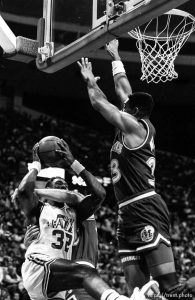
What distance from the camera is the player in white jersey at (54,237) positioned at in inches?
203

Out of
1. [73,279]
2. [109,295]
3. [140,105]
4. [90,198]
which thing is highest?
[140,105]

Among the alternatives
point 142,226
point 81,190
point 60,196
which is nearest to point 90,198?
point 60,196

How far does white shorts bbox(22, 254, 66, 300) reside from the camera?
5.35 meters

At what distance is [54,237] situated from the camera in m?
5.71

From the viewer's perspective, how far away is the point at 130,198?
523 cm

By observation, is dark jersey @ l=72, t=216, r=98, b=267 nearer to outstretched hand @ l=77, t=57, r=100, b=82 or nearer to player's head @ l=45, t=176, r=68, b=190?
player's head @ l=45, t=176, r=68, b=190

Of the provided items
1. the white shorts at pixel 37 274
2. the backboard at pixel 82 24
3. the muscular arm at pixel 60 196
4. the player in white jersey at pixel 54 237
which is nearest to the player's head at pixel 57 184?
the player in white jersey at pixel 54 237

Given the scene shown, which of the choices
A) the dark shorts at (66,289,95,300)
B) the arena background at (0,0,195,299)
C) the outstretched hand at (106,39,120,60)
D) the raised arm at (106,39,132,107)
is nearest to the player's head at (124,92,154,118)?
the raised arm at (106,39,132,107)

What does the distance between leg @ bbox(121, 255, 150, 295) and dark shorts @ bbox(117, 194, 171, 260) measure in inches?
1.4

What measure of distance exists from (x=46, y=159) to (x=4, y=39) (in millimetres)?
1468

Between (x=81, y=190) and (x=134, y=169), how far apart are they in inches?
342

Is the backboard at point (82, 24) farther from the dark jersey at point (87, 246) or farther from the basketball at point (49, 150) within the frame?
the dark jersey at point (87, 246)

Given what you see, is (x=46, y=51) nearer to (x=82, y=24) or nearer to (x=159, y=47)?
(x=82, y=24)

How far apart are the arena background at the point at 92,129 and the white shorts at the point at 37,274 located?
644 cm
